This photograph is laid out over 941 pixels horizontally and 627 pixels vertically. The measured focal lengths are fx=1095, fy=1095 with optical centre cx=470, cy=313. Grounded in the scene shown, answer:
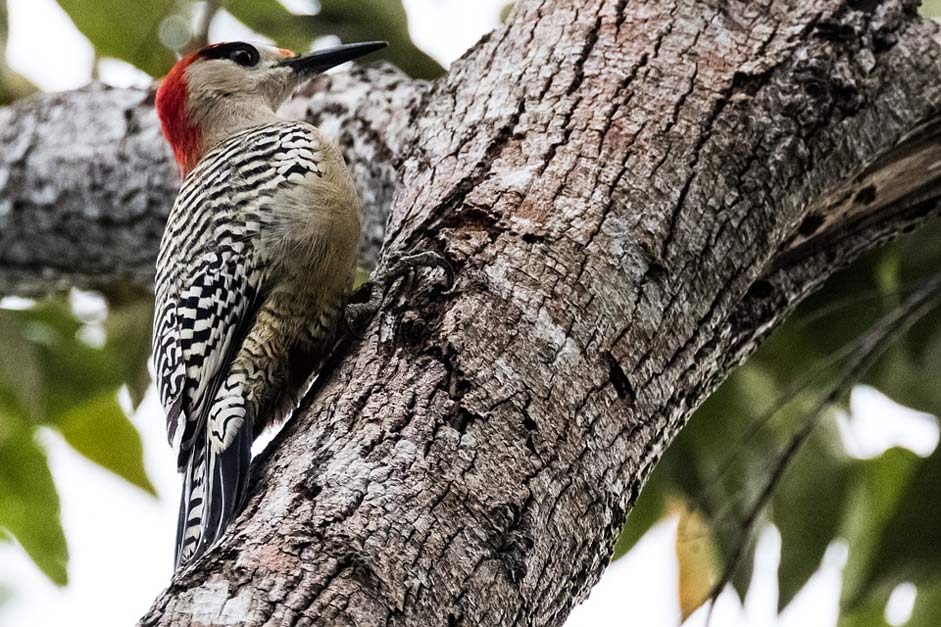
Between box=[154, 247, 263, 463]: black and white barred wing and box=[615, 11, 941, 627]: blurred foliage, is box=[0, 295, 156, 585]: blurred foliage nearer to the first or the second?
box=[154, 247, 263, 463]: black and white barred wing

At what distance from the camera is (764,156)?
2.29m

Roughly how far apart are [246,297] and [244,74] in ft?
5.21

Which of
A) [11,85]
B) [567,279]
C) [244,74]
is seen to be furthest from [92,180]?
[567,279]

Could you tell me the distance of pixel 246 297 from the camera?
2.76 metres

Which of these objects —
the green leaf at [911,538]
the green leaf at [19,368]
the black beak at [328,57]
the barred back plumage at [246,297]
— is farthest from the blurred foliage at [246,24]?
the green leaf at [911,538]

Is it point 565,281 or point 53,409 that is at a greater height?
point 565,281

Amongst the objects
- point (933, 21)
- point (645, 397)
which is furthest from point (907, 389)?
point (645, 397)

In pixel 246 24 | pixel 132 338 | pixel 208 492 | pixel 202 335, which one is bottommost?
pixel 132 338

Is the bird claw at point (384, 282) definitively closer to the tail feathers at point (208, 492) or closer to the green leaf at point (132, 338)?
the tail feathers at point (208, 492)

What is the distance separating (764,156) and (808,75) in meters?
0.24

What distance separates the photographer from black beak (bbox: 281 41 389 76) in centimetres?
369

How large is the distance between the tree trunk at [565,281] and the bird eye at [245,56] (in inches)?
56.6

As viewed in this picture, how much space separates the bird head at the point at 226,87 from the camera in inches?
148

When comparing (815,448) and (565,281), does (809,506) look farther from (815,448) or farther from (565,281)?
(565,281)
